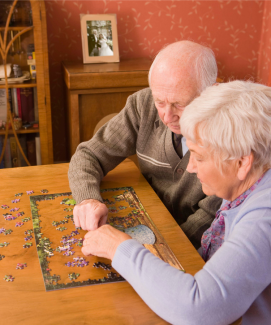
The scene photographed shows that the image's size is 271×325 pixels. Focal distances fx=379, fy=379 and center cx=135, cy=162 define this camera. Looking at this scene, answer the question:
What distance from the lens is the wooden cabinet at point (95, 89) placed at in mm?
2988

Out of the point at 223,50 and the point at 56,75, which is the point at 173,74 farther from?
the point at 223,50

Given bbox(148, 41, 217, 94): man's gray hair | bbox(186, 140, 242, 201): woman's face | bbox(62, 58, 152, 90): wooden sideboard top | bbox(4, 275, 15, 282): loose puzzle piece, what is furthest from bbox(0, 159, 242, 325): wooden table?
bbox(62, 58, 152, 90): wooden sideboard top

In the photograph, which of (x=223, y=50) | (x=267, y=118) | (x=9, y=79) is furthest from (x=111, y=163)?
(x=223, y=50)

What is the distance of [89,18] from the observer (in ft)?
10.8

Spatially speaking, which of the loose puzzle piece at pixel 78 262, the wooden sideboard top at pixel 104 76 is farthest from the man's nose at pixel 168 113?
the wooden sideboard top at pixel 104 76

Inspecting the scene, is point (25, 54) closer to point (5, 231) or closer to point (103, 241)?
point (5, 231)

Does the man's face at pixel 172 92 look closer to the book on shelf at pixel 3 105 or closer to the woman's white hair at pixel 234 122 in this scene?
the woman's white hair at pixel 234 122

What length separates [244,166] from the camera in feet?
3.42

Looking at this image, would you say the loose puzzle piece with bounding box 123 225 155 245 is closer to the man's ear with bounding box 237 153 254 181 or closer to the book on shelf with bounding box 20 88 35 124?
the man's ear with bounding box 237 153 254 181

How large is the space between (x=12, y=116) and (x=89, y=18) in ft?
3.54

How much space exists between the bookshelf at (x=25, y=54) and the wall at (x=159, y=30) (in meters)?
0.38

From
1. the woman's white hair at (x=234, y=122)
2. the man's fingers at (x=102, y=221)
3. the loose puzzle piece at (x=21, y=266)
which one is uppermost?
the woman's white hair at (x=234, y=122)

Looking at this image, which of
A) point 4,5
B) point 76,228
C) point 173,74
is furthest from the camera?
point 4,5

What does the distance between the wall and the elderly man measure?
180 centimetres
